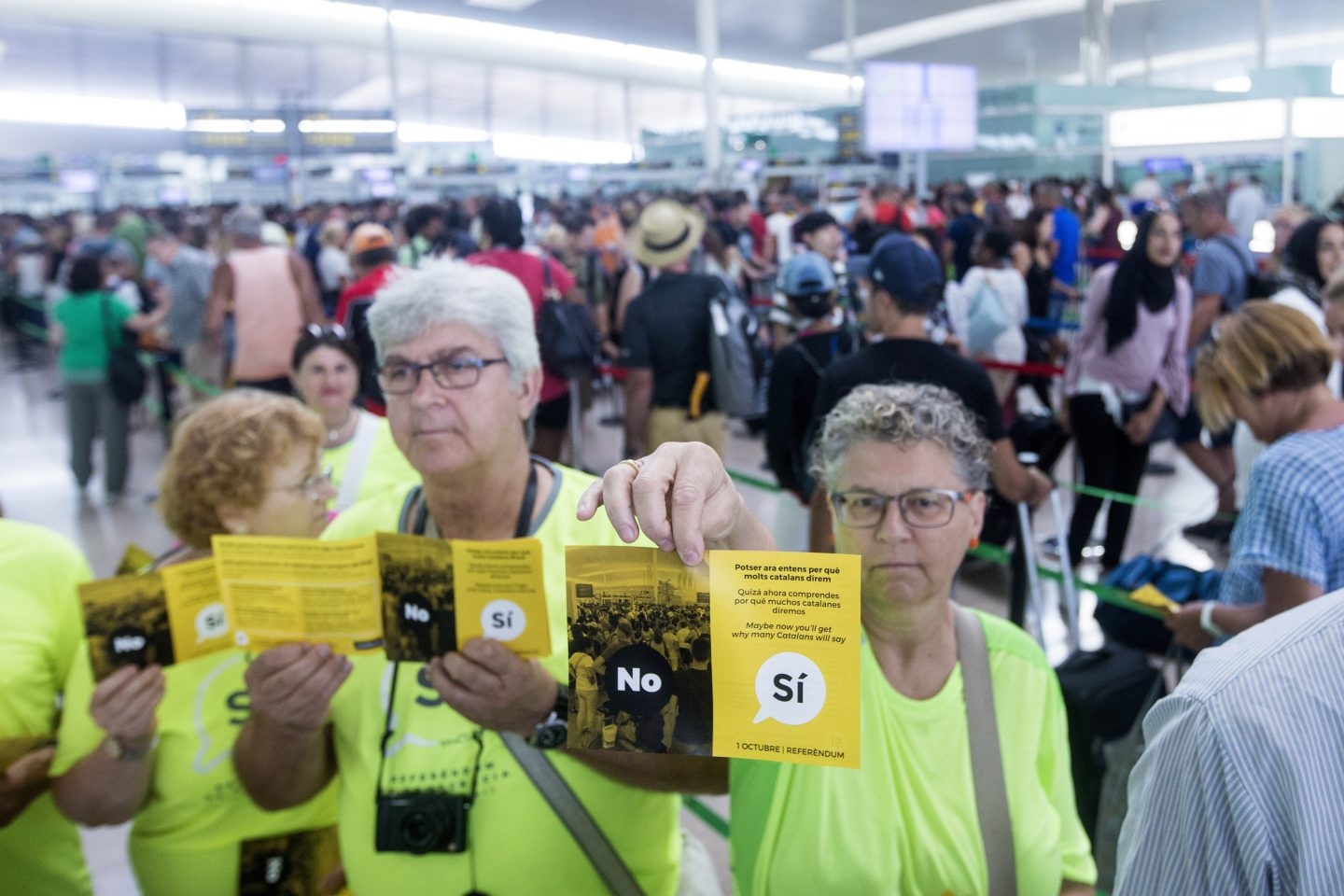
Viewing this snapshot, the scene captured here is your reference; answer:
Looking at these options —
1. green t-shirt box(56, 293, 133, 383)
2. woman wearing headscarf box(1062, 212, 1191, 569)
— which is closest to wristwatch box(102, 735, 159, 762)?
woman wearing headscarf box(1062, 212, 1191, 569)

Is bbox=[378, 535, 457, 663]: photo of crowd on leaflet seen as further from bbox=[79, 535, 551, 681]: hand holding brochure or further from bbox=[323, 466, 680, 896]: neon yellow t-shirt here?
bbox=[323, 466, 680, 896]: neon yellow t-shirt

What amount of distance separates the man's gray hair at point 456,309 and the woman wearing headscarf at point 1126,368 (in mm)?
3600

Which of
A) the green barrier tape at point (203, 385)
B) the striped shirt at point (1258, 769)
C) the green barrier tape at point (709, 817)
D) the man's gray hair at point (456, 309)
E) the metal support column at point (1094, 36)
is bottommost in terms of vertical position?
the green barrier tape at point (709, 817)

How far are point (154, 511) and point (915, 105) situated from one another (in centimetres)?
1160

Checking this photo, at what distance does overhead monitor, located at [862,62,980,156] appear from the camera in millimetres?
14703

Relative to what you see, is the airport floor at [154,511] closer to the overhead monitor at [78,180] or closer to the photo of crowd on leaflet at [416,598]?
the photo of crowd on leaflet at [416,598]

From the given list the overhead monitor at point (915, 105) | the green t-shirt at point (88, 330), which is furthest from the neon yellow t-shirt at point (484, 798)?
the overhead monitor at point (915, 105)

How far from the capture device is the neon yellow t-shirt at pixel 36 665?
1967 mm

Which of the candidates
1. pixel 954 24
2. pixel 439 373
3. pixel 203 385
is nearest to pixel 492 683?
pixel 439 373

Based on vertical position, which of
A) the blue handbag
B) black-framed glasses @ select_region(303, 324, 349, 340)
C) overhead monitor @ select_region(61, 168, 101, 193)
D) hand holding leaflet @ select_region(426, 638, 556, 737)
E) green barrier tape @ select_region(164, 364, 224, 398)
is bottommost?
the blue handbag

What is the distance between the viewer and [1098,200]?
50.0 feet

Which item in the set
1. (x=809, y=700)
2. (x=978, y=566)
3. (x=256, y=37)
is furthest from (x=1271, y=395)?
(x=256, y=37)

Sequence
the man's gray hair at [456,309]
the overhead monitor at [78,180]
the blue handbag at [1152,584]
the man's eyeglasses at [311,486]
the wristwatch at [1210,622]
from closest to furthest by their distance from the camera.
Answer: the man's gray hair at [456,309]
the man's eyeglasses at [311,486]
the wristwatch at [1210,622]
the blue handbag at [1152,584]
the overhead monitor at [78,180]

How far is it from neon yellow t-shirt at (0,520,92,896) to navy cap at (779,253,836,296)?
2.82m
